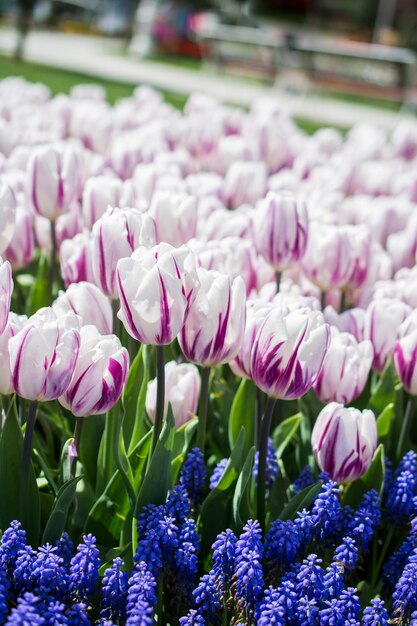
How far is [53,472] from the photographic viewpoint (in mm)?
1900

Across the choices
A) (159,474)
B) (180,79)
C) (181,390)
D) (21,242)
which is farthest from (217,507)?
(180,79)

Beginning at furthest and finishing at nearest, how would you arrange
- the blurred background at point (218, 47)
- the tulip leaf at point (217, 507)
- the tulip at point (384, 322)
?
the blurred background at point (218, 47) → the tulip at point (384, 322) → the tulip leaf at point (217, 507)

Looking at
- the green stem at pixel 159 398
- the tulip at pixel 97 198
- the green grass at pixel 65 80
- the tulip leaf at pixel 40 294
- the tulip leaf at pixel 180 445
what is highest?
the tulip at pixel 97 198

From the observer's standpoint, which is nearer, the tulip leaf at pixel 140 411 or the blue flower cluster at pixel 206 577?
the blue flower cluster at pixel 206 577

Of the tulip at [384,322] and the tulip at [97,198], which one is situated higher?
the tulip at [97,198]

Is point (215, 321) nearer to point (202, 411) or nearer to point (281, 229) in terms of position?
point (202, 411)

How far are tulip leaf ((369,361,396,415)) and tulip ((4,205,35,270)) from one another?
0.96 meters

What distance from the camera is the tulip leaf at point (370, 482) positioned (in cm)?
186

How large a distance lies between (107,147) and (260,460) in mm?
2359

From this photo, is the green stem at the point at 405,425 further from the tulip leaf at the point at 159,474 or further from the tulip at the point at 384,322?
the tulip leaf at the point at 159,474

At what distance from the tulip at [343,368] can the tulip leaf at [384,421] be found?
12cm

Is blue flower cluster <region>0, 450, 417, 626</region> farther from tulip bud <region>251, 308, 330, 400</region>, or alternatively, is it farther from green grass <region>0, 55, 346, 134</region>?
green grass <region>0, 55, 346, 134</region>

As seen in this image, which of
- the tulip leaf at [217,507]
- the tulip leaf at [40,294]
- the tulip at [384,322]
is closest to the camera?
the tulip leaf at [217,507]

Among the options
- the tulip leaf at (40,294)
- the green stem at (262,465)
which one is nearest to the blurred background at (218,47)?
the tulip leaf at (40,294)
